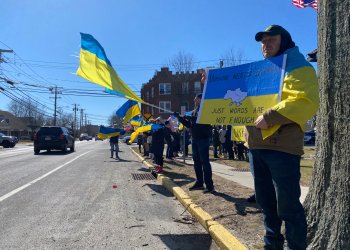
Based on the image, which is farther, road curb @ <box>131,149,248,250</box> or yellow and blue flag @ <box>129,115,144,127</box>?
yellow and blue flag @ <box>129,115,144,127</box>

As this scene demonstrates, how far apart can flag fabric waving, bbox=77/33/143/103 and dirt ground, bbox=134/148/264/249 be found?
89.8 inches

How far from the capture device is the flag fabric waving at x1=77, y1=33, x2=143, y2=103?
667cm

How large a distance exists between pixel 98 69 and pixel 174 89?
5295cm

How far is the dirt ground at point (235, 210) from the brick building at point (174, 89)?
4973 centimetres

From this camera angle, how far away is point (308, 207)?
3.90m

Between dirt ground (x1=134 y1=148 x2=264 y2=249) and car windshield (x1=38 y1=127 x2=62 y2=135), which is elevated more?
car windshield (x1=38 y1=127 x2=62 y2=135)

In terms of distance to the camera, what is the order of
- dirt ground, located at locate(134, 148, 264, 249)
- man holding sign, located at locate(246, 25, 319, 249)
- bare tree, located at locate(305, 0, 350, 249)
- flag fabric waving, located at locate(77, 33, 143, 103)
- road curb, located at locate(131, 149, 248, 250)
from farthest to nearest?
flag fabric waving, located at locate(77, 33, 143, 103), dirt ground, located at locate(134, 148, 264, 249), road curb, located at locate(131, 149, 248, 250), bare tree, located at locate(305, 0, 350, 249), man holding sign, located at locate(246, 25, 319, 249)

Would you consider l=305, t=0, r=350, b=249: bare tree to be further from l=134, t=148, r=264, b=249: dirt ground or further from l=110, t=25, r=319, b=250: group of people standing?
l=134, t=148, r=264, b=249: dirt ground

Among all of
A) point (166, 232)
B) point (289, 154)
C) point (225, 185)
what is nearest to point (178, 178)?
point (225, 185)

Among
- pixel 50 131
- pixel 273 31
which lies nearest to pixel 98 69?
pixel 273 31

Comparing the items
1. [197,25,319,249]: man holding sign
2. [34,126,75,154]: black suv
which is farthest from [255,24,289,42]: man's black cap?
[34,126,75,154]: black suv

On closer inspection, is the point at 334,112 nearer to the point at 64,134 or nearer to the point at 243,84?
the point at 243,84

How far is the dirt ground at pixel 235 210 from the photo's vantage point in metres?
4.61

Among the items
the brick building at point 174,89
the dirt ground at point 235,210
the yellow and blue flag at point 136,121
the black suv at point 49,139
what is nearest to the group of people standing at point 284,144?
the dirt ground at point 235,210
